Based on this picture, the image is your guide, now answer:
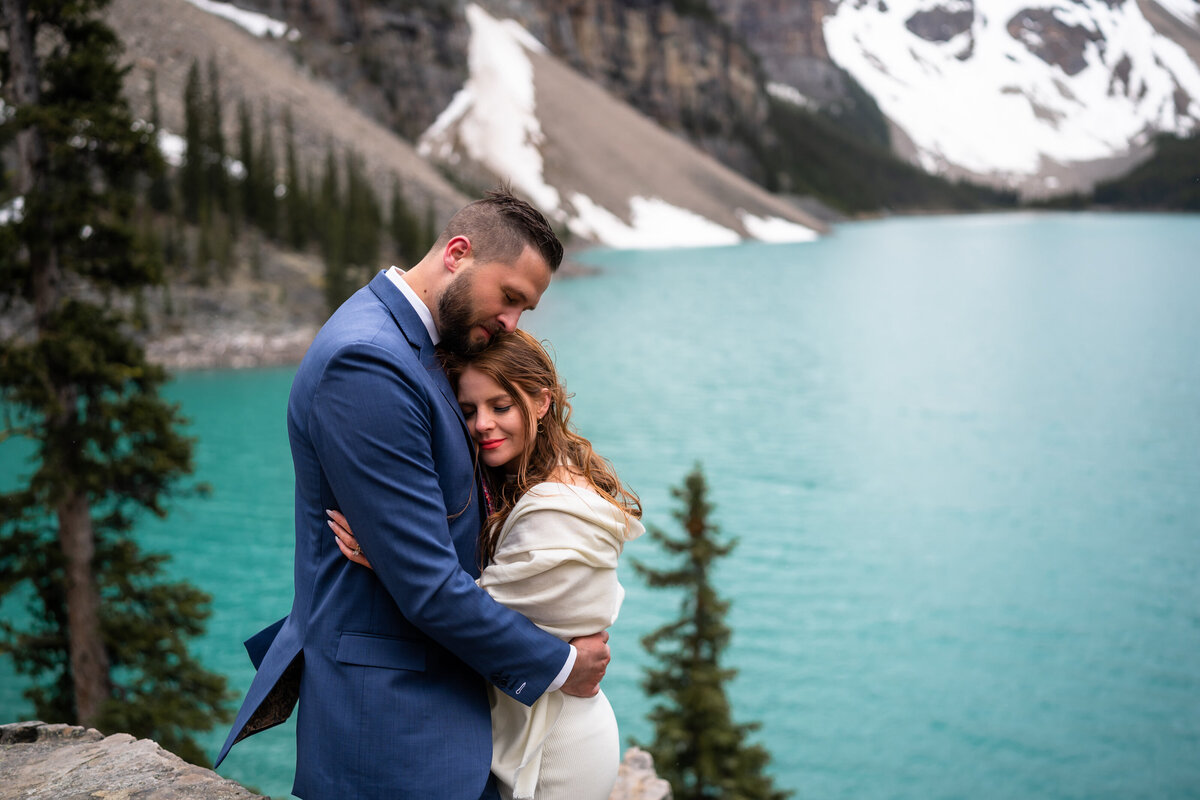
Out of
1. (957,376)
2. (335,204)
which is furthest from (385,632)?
(335,204)

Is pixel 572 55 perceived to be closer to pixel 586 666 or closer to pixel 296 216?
pixel 296 216

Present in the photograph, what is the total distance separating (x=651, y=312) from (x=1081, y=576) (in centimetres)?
2663

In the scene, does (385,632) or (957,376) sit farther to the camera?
(957,376)

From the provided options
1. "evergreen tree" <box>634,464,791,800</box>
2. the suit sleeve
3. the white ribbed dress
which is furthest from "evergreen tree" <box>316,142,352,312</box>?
the suit sleeve

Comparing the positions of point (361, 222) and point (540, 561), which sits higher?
point (540, 561)

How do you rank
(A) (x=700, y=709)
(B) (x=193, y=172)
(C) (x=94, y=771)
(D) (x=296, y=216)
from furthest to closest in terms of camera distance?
(D) (x=296, y=216)
(B) (x=193, y=172)
(A) (x=700, y=709)
(C) (x=94, y=771)

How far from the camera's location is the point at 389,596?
221cm

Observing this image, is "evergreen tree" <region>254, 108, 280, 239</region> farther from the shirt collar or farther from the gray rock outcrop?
the shirt collar

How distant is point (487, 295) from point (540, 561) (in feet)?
2.16

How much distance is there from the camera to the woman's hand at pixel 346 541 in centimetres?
215

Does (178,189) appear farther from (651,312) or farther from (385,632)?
(385,632)

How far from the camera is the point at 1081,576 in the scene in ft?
47.4

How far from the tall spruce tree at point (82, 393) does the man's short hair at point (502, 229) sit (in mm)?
5858

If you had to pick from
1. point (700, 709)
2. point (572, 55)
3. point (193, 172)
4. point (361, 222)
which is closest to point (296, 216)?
point (361, 222)
